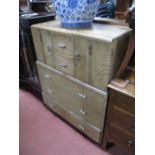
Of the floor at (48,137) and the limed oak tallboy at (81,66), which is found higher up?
the limed oak tallboy at (81,66)

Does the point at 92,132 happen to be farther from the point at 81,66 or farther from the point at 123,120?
the point at 81,66

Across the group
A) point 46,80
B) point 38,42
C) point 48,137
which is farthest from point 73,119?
point 38,42

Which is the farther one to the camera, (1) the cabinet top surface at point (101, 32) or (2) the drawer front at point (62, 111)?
(2) the drawer front at point (62, 111)

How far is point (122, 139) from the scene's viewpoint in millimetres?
1284

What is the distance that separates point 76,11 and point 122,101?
726 mm

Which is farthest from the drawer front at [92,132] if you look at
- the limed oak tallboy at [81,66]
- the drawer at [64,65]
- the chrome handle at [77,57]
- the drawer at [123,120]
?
the chrome handle at [77,57]

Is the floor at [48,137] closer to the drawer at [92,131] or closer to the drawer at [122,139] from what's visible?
the drawer at [92,131]

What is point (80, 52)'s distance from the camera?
1238mm

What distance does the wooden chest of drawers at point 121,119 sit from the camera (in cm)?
112

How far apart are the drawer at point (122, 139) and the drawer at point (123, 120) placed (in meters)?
0.06
